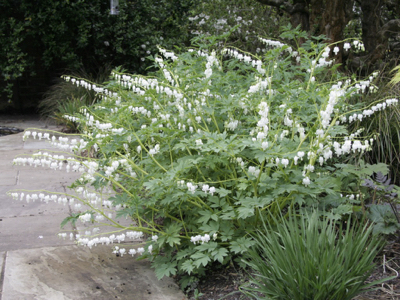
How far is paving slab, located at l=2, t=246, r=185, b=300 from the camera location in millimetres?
2762

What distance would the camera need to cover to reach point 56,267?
308cm

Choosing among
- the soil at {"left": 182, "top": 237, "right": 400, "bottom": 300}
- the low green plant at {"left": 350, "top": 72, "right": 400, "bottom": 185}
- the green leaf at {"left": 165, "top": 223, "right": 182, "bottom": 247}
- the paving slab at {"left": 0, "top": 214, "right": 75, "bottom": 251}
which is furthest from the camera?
the low green plant at {"left": 350, "top": 72, "right": 400, "bottom": 185}

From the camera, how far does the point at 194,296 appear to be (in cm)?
281

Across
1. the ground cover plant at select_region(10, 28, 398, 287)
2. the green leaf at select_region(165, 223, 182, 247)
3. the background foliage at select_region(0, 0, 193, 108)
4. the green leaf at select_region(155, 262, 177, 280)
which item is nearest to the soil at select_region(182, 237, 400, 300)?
the ground cover plant at select_region(10, 28, 398, 287)

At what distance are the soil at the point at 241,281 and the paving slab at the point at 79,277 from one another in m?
0.19

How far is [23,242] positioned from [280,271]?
85.5 inches

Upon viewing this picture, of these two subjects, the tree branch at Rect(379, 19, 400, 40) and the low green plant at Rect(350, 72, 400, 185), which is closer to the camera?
the low green plant at Rect(350, 72, 400, 185)

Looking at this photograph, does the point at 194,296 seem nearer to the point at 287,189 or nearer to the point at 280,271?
the point at 280,271

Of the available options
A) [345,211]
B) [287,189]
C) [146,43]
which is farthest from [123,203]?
[146,43]

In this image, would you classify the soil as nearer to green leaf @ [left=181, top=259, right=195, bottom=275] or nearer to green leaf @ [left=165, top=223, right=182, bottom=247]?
green leaf @ [left=181, top=259, right=195, bottom=275]

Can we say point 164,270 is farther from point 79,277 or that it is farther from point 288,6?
point 288,6

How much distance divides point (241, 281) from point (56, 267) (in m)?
1.31

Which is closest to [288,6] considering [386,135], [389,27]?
[389,27]

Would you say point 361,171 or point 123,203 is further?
point 361,171
